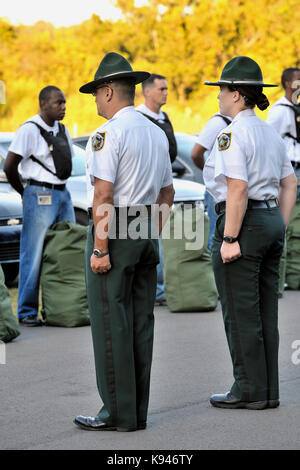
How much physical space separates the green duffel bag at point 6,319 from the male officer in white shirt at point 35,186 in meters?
0.84

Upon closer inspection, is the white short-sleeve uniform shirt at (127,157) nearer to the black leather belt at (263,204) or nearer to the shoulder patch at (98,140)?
the shoulder patch at (98,140)

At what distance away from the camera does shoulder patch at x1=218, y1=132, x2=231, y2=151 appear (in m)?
5.32

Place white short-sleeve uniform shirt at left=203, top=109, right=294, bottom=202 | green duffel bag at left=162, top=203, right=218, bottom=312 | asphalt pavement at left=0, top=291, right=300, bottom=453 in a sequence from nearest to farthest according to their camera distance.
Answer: asphalt pavement at left=0, top=291, right=300, bottom=453
white short-sleeve uniform shirt at left=203, top=109, right=294, bottom=202
green duffel bag at left=162, top=203, right=218, bottom=312

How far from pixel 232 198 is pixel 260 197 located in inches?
8.0

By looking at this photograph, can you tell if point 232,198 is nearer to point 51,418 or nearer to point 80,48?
point 51,418

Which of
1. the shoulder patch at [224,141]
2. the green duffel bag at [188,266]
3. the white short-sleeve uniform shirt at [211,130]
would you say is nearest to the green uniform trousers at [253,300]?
the shoulder patch at [224,141]

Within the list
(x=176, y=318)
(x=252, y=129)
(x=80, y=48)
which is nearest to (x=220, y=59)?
(x=80, y=48)

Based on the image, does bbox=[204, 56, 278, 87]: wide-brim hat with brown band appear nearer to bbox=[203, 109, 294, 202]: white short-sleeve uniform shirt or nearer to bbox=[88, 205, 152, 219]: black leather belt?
bbox=[203, 109, 294, 202]: white short-sleeve uniform shirt

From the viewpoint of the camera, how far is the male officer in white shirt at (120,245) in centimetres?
494

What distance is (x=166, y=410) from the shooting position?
219 inches

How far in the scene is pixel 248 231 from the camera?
5371 millimetres

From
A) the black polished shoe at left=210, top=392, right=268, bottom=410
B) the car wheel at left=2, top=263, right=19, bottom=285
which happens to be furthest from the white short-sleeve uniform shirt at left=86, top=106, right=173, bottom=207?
the car wheel at left=2, top=263, right=19, bottom=285

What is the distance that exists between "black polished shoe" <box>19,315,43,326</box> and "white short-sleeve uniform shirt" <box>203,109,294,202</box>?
3505 mm

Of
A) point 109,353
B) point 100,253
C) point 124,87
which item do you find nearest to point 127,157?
point 124,87
